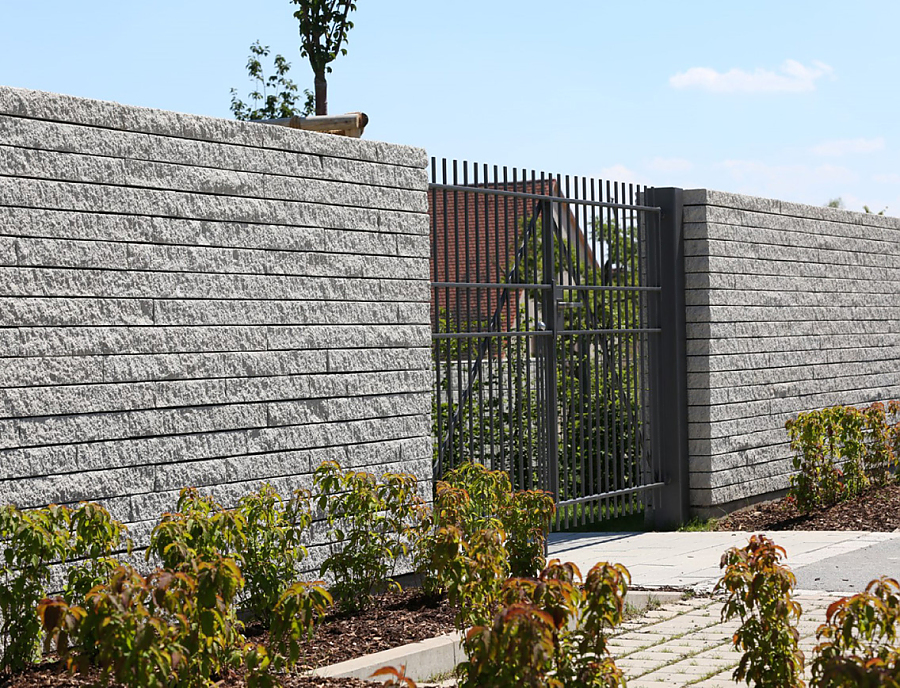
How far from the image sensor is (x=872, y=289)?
13828mm

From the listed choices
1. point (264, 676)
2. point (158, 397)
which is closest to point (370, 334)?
point (158, 397)

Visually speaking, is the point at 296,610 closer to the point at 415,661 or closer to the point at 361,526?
the point at 415,661

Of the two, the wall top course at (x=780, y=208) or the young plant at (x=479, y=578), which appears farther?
the wall top course at (x=780, y=208)

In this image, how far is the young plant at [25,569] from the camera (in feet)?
16.2

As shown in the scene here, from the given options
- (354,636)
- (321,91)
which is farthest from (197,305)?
(321,91)

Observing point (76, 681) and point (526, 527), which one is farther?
point (526, 527)

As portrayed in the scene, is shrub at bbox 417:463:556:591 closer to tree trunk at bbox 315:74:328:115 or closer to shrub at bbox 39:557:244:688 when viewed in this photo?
shrub at bbox 39:557:244:688

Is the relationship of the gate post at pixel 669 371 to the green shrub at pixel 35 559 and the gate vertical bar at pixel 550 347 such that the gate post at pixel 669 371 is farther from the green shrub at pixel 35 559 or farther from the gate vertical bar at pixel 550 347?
the green shrub at pixel 35 559

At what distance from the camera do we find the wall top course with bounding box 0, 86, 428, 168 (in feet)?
18.2

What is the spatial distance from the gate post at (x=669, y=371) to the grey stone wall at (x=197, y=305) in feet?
12.2

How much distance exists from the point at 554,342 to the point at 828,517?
338 centimetres

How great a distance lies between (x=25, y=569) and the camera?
16.3 ft

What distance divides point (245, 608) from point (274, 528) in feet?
1.88

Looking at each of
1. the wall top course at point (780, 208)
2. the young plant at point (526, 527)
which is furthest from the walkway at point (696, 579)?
the wall top course at point (780, 208)
